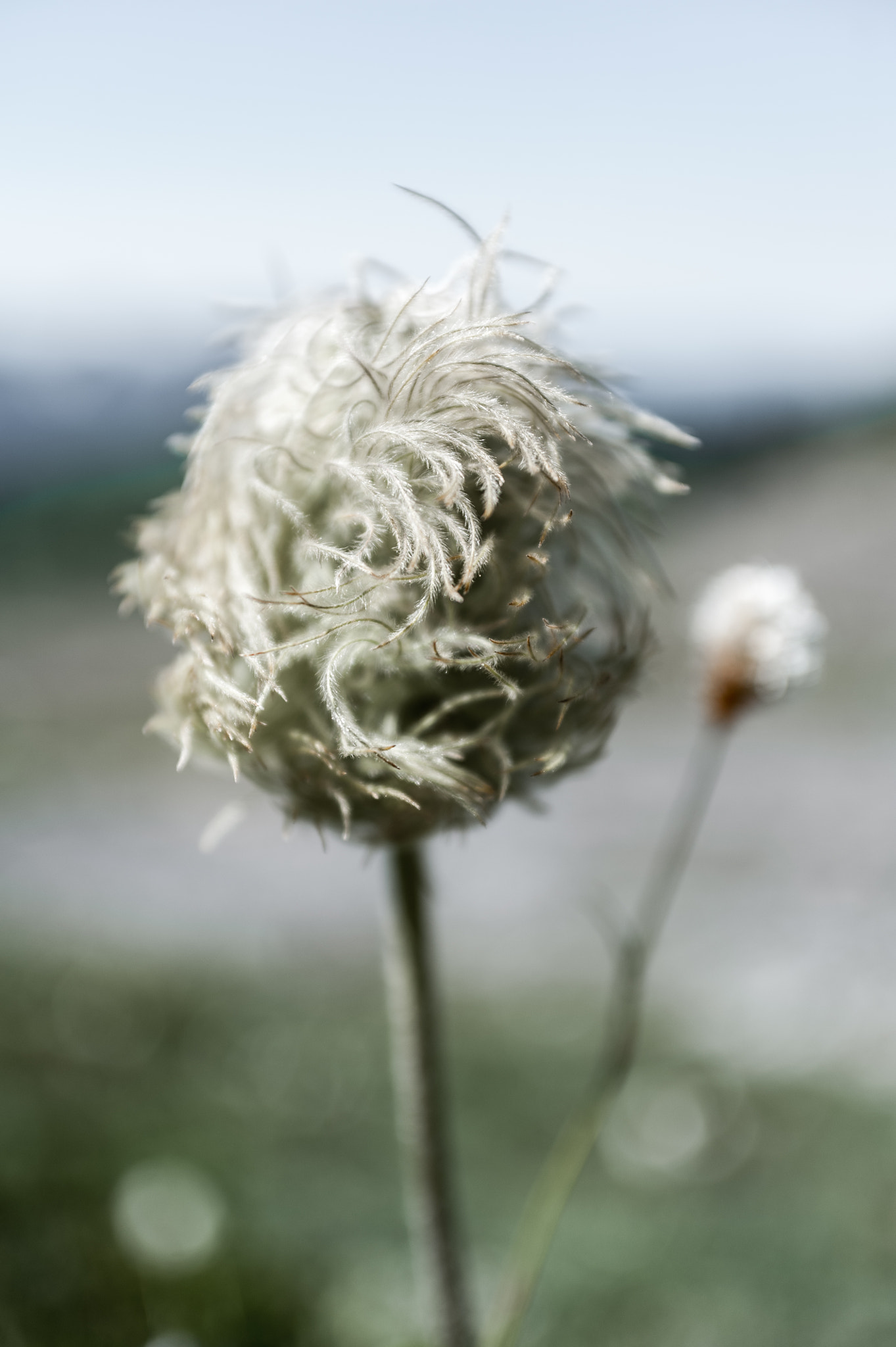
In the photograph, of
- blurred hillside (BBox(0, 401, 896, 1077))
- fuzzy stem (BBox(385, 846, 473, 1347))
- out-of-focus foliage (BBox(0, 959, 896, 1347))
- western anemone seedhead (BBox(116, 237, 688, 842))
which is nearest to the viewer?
western anemone seedhead (BBox(116, 237, 688, 842))

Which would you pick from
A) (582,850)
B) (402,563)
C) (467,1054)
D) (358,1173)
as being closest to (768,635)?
(402,563)

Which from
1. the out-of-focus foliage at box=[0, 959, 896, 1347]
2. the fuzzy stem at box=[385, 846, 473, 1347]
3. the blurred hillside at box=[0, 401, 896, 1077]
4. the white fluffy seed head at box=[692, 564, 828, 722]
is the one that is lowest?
the blurred hillside at box=[0, 401, 896, 1077]

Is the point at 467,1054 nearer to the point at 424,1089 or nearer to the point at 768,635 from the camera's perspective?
the point at 424,1089

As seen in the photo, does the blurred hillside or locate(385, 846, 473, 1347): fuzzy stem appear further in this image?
the blurred hillside

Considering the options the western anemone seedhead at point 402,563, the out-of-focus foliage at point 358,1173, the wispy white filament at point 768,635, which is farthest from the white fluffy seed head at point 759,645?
the out-of-focus foliage at point 358,1173

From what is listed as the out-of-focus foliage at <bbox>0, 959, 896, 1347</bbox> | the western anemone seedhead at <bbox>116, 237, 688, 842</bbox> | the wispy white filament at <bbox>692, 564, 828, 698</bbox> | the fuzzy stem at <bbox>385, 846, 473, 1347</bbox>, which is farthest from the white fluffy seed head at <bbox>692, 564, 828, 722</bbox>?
the out-of-focus foliage at <bbox>0, 959, 896, 1347</bbox>

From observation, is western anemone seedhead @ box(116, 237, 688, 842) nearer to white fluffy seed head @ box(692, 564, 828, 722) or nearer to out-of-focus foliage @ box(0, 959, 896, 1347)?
white fluffy seed head @ box(692, 564, 828, 722)

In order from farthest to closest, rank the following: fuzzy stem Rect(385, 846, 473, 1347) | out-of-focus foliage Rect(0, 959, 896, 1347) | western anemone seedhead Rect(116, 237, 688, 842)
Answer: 1. out-of-focus foliage Rect(0, 959, 896, 1347)
2. fuzzy stem Rect(385, 846, 473, 1347)
3. western anemone seedhead Rect(116, 237, 688, 842)

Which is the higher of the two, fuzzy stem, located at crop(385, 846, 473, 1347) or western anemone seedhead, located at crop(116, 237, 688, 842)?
western anemone seedhead, located at crop(116, 237, 688, 842)
